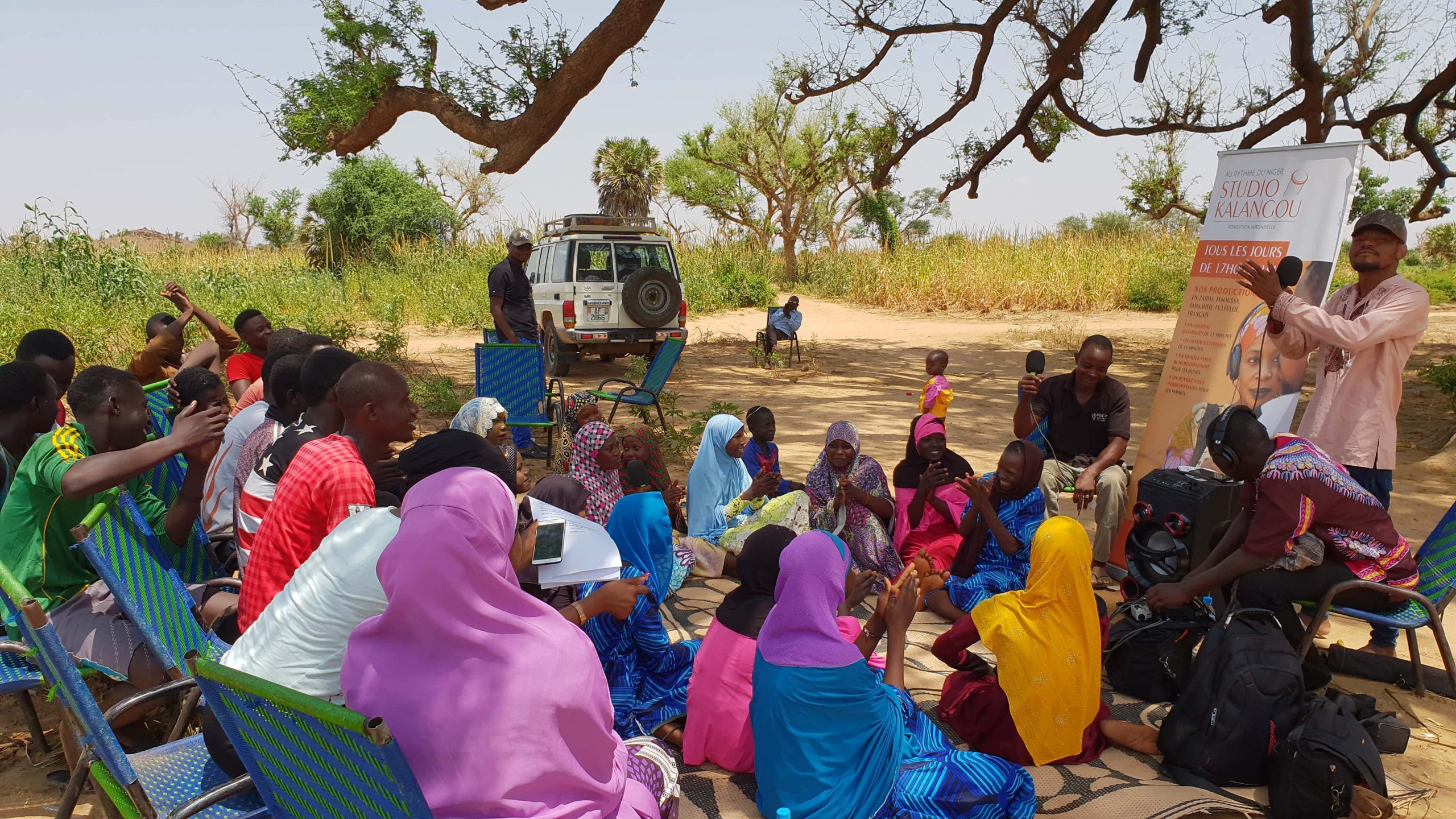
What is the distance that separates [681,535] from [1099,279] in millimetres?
15360

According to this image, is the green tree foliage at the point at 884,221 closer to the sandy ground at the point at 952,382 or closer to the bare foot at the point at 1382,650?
the sandy ground at the point at 952,382

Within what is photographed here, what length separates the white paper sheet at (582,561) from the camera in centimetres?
279

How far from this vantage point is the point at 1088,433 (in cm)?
498

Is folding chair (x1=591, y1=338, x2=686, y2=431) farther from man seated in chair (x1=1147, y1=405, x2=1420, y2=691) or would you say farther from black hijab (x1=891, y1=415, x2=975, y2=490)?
man seated in chair (x1=1147, y1=405, x2=1420, y2=691)

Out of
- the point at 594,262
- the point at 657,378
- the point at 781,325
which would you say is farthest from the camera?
the point at 781,325

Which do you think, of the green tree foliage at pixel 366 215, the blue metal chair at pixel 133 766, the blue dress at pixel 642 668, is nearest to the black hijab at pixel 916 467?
the blue dress at pixel 642 668

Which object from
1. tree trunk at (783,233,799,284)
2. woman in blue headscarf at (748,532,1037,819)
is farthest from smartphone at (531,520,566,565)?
tree trunk at (783,233,799,284)

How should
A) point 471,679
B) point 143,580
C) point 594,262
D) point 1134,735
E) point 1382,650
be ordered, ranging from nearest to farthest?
point 471,679 < point 143,580 < point 1134,735 < point 1382,650 < point 594,262

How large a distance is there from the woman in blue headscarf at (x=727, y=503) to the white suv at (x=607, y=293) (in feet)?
19.4

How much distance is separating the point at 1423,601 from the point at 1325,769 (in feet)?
3.73

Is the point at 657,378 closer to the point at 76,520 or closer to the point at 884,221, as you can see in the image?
the point at 76,520

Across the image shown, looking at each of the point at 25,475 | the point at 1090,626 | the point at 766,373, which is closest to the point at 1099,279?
the point at 766,373

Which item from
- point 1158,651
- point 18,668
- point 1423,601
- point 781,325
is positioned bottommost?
point 1158,651

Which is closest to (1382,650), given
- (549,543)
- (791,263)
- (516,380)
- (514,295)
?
(549,543)
